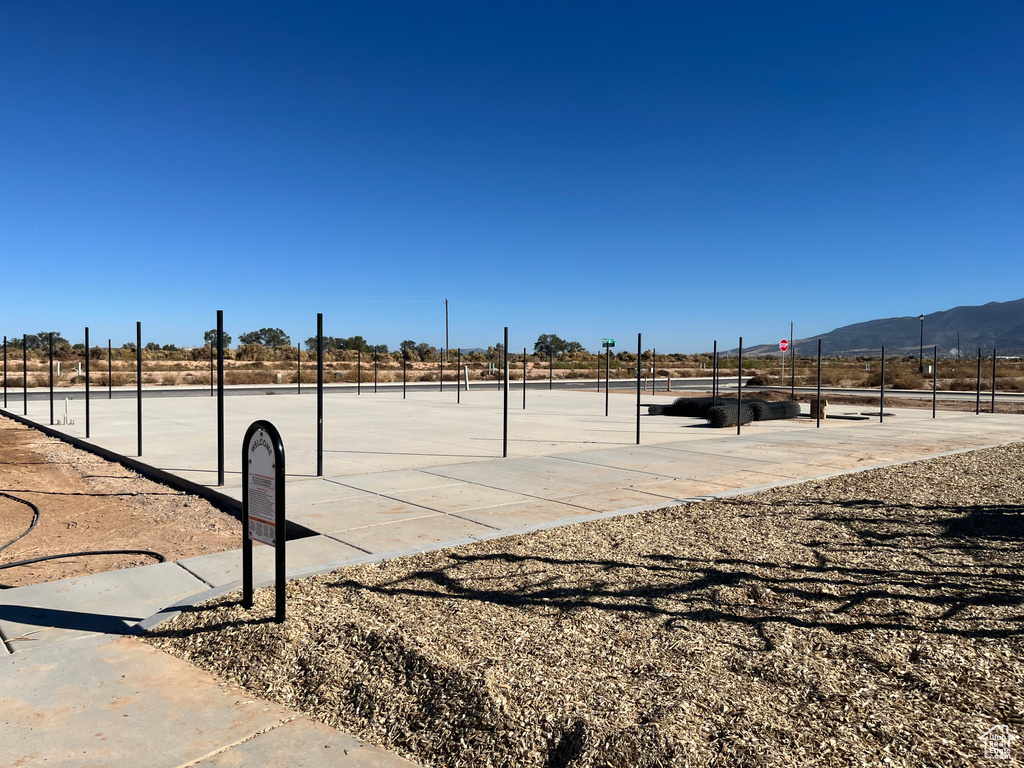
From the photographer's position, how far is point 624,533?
6.13 meters

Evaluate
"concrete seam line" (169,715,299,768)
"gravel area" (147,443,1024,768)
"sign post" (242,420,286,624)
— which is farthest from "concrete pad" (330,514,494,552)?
"concrete seam line" (169,715,299,768)

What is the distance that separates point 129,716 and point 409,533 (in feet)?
10.2

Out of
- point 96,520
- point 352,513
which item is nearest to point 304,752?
point 352,513

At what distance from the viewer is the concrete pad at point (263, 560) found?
16.6 ft

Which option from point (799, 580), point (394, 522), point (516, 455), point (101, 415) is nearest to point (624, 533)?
point (799, 580)

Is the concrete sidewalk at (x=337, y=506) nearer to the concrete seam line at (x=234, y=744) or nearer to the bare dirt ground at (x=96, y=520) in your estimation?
the concrete seam line at (x=234, y=744)

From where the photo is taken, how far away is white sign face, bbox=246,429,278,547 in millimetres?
4141

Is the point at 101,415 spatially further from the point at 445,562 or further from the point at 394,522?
the point at 445,562

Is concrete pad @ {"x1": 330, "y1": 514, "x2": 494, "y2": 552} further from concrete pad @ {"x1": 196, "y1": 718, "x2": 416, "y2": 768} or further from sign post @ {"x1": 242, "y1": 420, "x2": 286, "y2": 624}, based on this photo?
concrete pad @ {"x1": 196, "y1": 718, "x2": 416, "y2": 768}

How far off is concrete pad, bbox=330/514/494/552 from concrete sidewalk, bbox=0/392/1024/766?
0.03 metres

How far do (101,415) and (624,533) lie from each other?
1647 cm

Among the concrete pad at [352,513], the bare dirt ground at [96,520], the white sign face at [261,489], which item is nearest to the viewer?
the white sign face at [261,489]

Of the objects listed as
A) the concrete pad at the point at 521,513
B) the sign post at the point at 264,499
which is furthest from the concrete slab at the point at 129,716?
the concrete pad at the point at 521,513

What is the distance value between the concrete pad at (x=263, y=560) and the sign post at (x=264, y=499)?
0.63 metres
